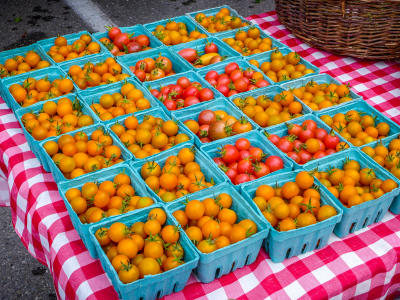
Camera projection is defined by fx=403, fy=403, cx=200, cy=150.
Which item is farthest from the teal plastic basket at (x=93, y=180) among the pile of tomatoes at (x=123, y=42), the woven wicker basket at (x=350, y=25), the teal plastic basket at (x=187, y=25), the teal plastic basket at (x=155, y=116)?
the woven wicker basket at (x=350, y=25)

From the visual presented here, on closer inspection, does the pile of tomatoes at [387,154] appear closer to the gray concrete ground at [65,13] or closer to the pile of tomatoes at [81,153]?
the pile of tomatoes at [81,153]

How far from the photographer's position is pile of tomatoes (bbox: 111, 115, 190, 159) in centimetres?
193

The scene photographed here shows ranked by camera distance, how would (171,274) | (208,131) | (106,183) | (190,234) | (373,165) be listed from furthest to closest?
1. (208,131)
2. (373,165)
3. (106,183)
4. (190,234)
5. (171,274)

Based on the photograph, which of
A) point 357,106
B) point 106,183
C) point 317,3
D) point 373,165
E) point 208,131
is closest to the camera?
point 106,183

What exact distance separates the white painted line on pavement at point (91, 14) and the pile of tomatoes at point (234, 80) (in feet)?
11.4

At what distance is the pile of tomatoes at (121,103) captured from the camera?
2.13m

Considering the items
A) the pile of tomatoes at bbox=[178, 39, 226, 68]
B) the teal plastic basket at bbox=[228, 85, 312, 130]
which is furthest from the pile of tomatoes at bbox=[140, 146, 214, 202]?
the pile of tomatoes at bbox=[178, 39, 226, 68]

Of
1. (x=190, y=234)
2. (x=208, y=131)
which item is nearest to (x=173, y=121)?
(x=208, y=131)

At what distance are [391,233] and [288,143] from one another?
58cm

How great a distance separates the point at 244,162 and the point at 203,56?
1.13 meters

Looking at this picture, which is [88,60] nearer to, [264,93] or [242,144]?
[264,93]

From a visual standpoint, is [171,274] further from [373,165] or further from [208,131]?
[373,165]

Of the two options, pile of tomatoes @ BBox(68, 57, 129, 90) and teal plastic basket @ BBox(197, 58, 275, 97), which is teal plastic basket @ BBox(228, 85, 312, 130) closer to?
teal plastic basket @ BBox(197, 58, 275, 97)

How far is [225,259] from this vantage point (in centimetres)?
144
